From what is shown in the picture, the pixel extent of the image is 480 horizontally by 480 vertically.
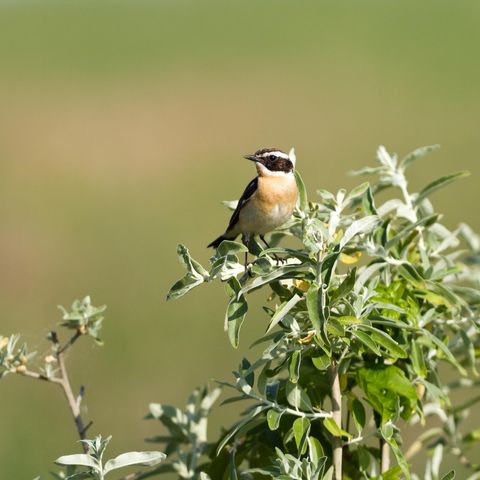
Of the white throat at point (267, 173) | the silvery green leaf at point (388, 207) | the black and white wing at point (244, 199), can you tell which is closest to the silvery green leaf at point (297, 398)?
the silvery green leaf at point (388, 207)

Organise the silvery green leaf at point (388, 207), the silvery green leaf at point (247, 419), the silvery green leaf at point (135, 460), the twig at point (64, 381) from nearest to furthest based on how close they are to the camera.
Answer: the silvery green leaf at point (135, 460) < the silvery green leaf at point (247, 419) < the twig at point (64, 381) < the silvery green leaf at point (388, 207)

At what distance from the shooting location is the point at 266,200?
15.1 ft

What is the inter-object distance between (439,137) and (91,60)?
15.4m

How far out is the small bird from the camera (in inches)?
180

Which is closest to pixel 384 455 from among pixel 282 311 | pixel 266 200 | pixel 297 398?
pixel 297 398

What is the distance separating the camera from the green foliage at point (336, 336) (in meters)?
2.62

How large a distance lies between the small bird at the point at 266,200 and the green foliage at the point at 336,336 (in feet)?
3.71

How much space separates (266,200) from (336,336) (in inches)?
78.9

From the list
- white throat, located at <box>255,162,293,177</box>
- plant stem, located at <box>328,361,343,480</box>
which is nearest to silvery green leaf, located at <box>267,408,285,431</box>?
plant stem, located at <box>328,361,343,480</box>

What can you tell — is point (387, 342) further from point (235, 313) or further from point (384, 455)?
point (384, 455)

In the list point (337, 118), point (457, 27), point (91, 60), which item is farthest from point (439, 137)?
point (91, 60)

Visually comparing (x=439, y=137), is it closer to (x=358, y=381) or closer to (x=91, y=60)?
(x=91, y=60)

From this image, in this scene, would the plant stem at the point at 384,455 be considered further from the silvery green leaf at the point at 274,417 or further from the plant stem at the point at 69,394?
the plant stem at the point at 69,394

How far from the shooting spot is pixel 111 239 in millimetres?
17453
